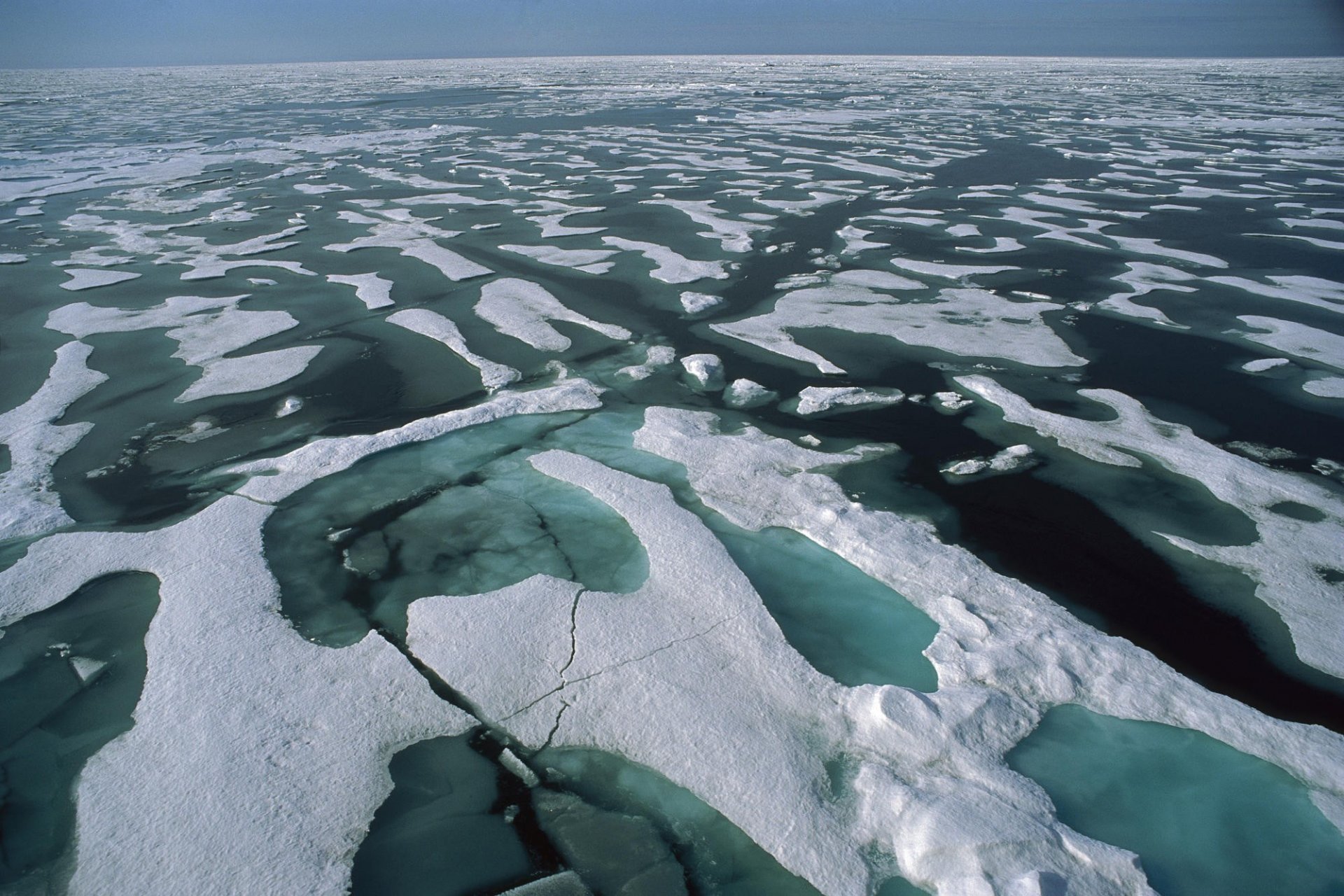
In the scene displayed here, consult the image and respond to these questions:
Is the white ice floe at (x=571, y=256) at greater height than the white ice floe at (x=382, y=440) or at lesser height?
lesser

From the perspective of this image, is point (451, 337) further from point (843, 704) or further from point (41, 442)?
point (843, 704)

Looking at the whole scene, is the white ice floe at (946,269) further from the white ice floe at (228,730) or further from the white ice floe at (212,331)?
the white ice floe at (228,730)

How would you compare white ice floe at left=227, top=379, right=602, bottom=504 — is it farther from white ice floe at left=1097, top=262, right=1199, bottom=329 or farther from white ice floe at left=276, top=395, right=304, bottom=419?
white ice floe at left=1097, top=262, right=1199, bottom=329

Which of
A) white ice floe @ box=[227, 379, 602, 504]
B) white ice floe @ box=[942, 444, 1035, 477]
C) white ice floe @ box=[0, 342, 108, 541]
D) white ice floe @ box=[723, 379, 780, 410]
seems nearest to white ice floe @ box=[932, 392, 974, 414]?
white ice floe @ box=[942, 444, 1035, 477]

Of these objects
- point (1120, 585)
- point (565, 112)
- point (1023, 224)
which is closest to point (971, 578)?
point (1120, 585)

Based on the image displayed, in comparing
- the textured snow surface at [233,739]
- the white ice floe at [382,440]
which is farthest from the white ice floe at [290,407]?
the textured snow surface at [233,739]

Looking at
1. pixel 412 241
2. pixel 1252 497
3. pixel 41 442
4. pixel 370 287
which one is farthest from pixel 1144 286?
pixel 41 442

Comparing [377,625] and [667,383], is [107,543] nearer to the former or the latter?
[377,625]
